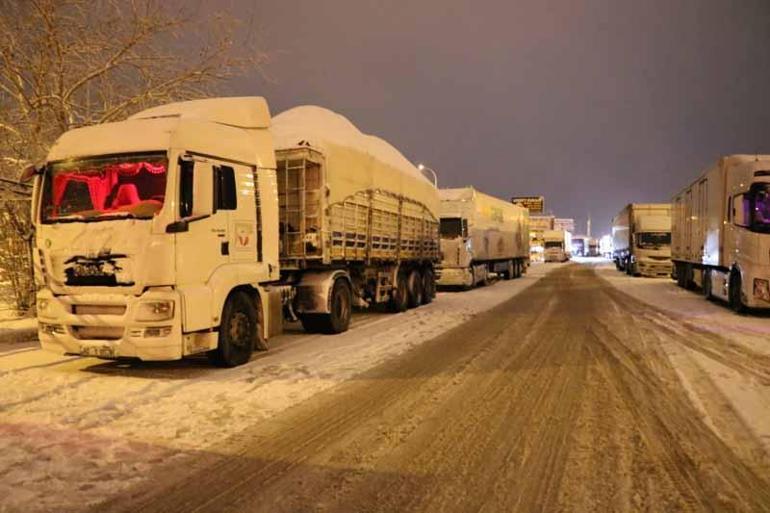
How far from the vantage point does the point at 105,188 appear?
7.48 m

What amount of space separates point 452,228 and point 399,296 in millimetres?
8398

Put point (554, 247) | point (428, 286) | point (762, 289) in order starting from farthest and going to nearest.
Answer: point (554, 247)
point (428, 286)
point (762, 289)

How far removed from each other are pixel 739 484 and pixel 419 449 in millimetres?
2349

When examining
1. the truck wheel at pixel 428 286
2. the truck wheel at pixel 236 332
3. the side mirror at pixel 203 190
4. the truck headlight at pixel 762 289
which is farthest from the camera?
the truck wheel at pixel 428 286

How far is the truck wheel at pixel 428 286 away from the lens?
18.0 meters

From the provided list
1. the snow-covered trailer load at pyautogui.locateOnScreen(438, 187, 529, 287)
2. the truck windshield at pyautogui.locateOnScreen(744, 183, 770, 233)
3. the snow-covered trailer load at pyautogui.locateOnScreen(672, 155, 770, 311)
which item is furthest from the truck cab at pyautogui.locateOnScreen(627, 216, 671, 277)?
the truck windshield at pyautogui.locateOnScreen(744, 183, 770, 233)

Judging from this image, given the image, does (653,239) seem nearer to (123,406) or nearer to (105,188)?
(105,188)

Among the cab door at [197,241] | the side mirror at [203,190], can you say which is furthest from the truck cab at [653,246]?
the side mirror at [203,190]

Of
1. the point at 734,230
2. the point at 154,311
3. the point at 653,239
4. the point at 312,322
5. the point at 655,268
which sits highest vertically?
the point at 653,239

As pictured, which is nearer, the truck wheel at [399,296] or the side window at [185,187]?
the side window at [185,187]

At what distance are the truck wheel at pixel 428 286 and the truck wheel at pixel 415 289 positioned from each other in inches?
14.2

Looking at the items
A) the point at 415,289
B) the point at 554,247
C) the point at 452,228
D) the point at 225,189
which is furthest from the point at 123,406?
the point at 554,247

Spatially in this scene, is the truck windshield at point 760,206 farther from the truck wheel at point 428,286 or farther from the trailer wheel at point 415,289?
the truck wheel at point 428,286

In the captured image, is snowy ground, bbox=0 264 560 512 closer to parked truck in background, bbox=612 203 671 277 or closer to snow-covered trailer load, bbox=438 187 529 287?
snow-covered trailer load, bbox=438 187 529 287
